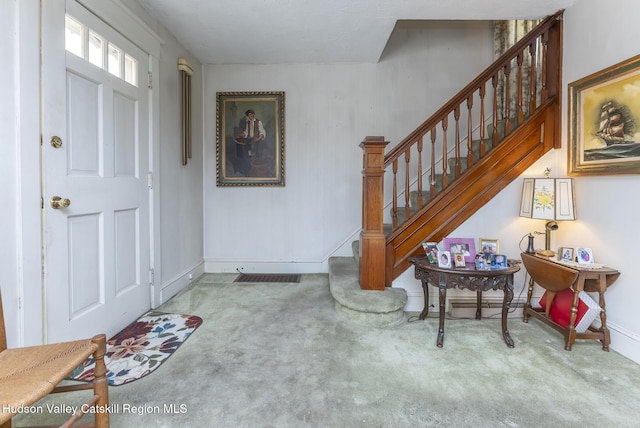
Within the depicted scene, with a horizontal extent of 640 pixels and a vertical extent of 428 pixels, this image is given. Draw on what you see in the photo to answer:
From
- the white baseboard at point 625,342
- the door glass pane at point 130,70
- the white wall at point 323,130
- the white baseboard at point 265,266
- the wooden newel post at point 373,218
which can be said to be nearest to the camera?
the white baseboard at point 625,342

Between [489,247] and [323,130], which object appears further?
[323,130]

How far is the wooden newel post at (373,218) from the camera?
2.46 meters

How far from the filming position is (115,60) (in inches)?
87.4

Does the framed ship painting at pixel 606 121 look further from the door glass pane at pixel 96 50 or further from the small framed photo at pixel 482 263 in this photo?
the door glass pane at pixel 96 50

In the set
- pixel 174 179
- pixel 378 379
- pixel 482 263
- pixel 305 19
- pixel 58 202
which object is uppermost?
pixel 305 19

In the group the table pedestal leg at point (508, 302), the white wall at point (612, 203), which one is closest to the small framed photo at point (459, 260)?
the table pedestal leg at point (508, 302)

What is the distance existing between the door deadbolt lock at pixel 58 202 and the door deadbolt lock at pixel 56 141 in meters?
0.28

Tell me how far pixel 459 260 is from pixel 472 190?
772 millimetres

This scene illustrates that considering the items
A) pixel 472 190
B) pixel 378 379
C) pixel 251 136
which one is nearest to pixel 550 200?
pixel 472 190

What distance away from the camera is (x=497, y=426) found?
1380 millimetres

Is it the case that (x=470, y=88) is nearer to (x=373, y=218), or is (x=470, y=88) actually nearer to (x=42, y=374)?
(x=373, y=218)

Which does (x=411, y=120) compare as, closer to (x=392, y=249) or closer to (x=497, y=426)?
(x=392, y=249)

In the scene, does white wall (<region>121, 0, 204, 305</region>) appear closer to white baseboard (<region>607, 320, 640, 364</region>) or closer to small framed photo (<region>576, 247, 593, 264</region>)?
small framed photo (<region>576, 247, 593, 264</region>)

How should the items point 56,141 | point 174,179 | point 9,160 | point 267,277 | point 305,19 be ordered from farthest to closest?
1. point 267,277
2. point 174,179
3. point 305,19
4. point 56,141
5. point 9,160
